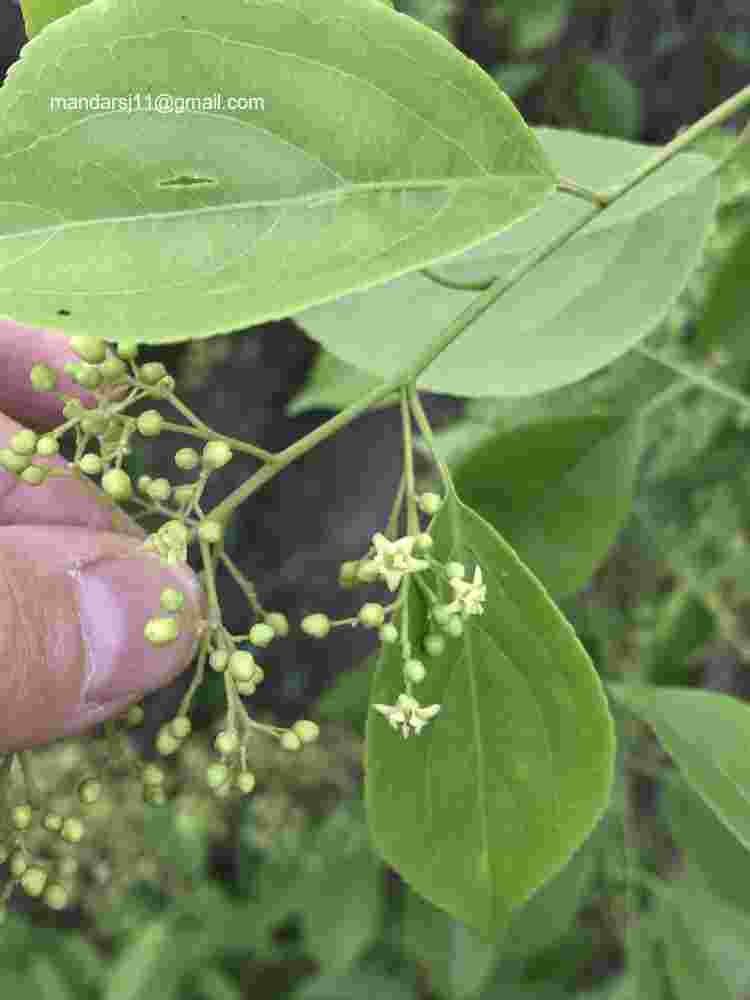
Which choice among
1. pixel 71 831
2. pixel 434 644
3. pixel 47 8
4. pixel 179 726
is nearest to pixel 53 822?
pixel 71 831

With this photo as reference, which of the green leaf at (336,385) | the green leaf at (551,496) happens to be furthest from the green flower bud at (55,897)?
the green leaf at (336,385)

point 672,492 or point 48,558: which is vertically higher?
point 48,558

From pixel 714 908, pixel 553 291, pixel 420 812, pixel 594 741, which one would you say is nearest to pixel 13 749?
pixel 420 812

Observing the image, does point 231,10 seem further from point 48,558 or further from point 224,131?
point 48,558

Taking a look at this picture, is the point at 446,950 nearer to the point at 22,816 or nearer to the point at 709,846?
the point at 709,846

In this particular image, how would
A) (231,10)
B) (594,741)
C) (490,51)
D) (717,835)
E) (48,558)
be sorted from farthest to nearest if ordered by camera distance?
(490,51), (717,835), (48,558), (594,741), (231,10)

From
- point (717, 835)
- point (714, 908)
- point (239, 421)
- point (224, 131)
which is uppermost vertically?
point (224, 131)

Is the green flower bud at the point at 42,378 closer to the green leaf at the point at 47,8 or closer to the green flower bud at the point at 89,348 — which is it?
the green flower bud at the point at 89,348
